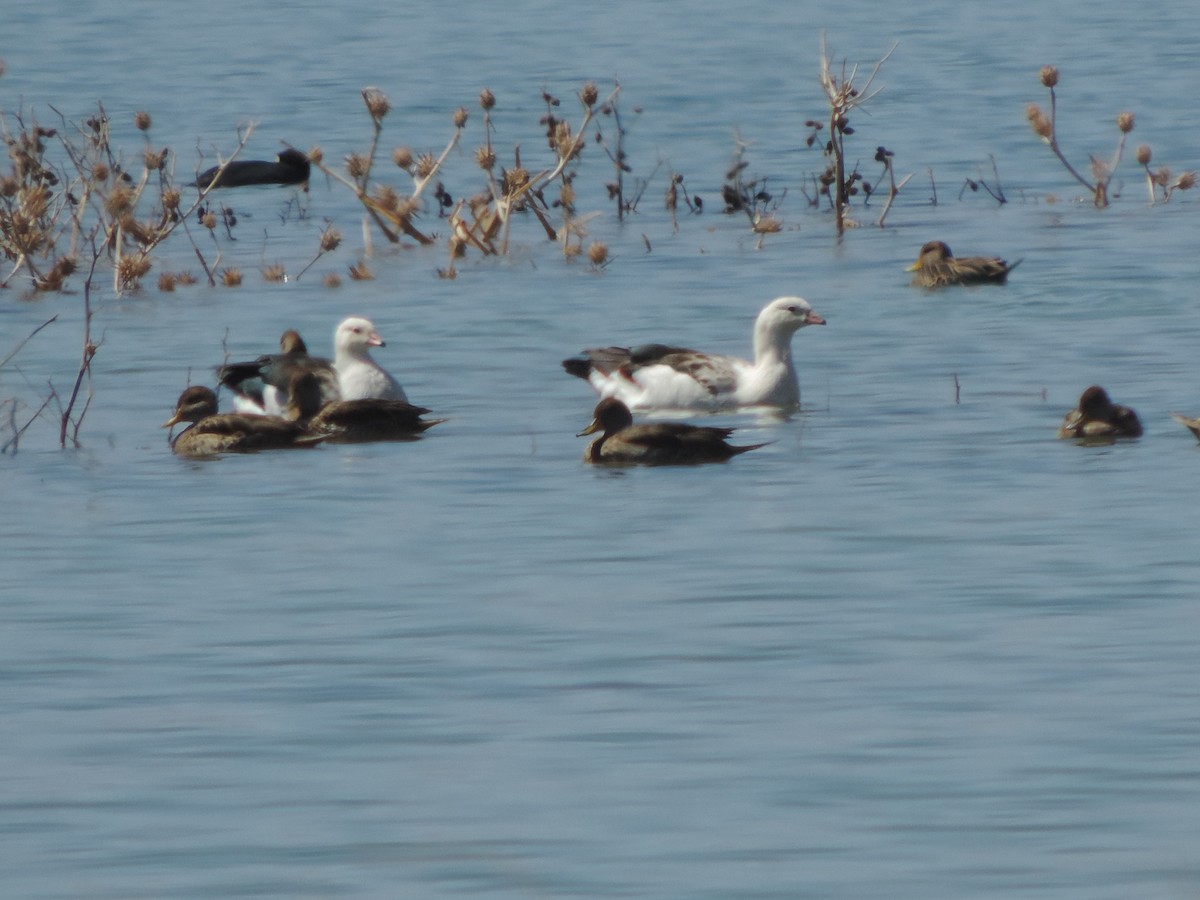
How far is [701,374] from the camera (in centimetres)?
1602

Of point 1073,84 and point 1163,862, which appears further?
point 1073,84

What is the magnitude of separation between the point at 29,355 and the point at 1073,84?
25.1 meters

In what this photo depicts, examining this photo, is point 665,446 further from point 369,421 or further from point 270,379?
point 270,379

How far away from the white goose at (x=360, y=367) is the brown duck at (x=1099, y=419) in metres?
3.93

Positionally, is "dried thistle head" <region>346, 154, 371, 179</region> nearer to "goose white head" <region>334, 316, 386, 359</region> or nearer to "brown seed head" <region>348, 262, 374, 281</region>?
"brown seed head" <region>348, 262, 374, 281</region>

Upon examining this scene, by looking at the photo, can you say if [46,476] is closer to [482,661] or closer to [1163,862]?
[482,661]

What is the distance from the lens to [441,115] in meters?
37.1

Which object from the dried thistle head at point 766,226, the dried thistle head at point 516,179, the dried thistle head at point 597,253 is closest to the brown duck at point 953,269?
the dried thistle head at point 597,253

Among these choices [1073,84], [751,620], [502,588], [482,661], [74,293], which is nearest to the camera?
[482,661]

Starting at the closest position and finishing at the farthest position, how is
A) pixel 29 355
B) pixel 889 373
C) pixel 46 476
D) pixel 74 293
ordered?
1. pixel 46 476
2. pixel 889 373
3. pixel 29 355
4. pixel 74 293

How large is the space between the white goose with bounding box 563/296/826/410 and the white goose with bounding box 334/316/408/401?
123cm

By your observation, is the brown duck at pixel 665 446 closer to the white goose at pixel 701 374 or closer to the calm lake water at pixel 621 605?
the calm lake water at pixel 621 605

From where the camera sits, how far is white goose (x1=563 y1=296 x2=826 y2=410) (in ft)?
52.3

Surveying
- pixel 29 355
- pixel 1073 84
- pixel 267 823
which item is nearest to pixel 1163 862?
pixel 267 823
